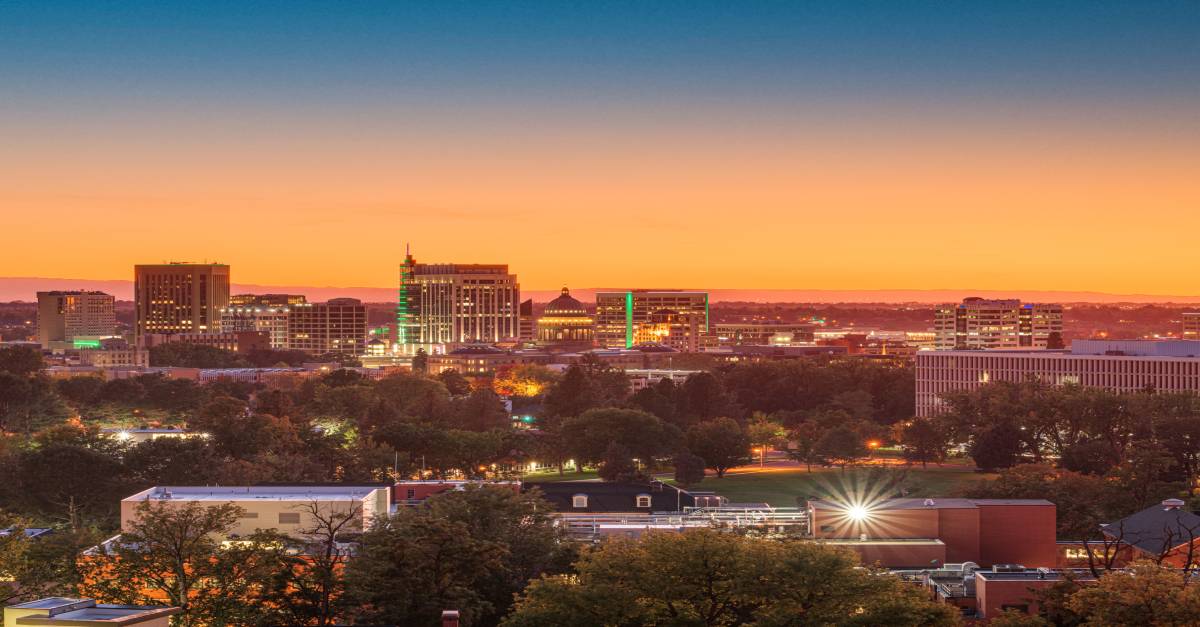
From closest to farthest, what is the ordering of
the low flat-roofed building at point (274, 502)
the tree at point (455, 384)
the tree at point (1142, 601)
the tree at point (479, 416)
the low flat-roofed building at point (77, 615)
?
1. the low flat-roofed building at point (77, 615)
2. the tree at point (1142, 601)
3. the low flat-roofed building at point (274, 502)
4. the tree at point (479, 416)
5. the tree at point (455, 384)

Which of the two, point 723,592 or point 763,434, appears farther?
point 763,434

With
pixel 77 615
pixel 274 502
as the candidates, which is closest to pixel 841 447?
pixel 274 502

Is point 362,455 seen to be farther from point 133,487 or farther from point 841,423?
point 841,423

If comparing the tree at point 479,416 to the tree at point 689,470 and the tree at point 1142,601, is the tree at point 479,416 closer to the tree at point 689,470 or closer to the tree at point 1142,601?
the tree at point 689,470

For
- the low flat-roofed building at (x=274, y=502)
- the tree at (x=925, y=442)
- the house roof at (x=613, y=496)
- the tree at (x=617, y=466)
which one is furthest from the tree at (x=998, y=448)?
the low flat-roofed building at (x=274, y=502)

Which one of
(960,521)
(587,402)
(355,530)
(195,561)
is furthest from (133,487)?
(587,402)

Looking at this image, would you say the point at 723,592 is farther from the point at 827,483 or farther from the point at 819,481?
the point at 819,481
